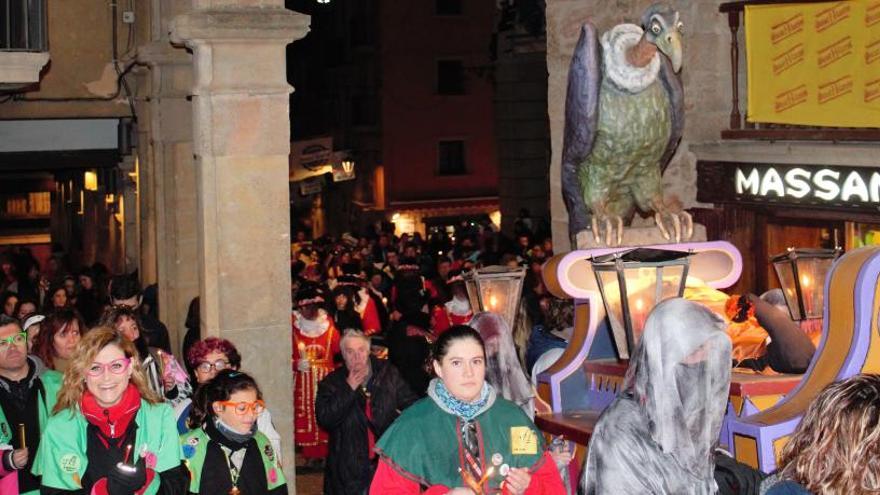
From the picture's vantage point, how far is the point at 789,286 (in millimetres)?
9328

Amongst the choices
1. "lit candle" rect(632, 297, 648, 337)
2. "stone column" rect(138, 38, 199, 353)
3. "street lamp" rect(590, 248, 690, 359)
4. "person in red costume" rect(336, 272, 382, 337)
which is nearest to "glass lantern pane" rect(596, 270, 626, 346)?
"street lamp" rect(590, 248, 690, 359)

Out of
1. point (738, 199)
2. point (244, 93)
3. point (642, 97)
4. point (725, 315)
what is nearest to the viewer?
point (725, 315)

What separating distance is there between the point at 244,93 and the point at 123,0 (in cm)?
1031

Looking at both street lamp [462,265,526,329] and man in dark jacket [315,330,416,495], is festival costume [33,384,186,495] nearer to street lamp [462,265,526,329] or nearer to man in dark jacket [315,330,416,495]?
man in dark jacket [315,330,416,495]

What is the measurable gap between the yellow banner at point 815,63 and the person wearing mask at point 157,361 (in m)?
5.88

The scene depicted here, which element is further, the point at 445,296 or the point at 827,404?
the point at 445,296

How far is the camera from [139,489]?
7238mm

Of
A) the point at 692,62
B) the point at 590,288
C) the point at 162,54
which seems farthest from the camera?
the point at 162,54

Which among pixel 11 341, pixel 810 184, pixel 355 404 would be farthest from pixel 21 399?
pixel 810 184

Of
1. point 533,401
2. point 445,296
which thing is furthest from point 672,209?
point 445,296

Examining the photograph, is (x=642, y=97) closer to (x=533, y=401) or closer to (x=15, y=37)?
(x=533, y=401)

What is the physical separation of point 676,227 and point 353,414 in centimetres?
→ 231

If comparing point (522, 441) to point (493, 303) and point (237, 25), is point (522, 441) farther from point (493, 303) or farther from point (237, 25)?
point (237, 25)

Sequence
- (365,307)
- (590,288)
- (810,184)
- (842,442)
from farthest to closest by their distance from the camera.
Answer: (365,307) < (810,184) < (590,288) < (842,442)
